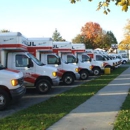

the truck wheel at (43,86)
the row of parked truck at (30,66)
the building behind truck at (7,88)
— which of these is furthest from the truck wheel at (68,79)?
the building behind truck at (7,88)

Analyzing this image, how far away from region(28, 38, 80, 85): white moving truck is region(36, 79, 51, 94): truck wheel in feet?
10.7

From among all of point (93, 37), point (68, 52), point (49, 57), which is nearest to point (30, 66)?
point (49, 57)

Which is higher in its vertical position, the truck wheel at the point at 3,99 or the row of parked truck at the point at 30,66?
the row of parked truck at the point at 30,66

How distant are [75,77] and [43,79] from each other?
4.26 metres

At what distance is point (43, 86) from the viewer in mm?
12703

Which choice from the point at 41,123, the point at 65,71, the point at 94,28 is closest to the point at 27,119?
the point at 41,123

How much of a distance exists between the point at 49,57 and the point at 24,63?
11.5 feet

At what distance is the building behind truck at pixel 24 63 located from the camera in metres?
12.1

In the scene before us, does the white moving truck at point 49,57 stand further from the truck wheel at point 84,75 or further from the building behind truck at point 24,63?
the truck wheel at point 84,75

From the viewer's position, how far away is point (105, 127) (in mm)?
6656

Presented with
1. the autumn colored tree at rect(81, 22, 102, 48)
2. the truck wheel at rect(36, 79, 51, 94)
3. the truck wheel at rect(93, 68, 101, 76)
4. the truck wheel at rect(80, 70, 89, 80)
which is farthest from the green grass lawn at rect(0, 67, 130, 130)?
the autumn colored tree at rect(81, 22, 102, 48)

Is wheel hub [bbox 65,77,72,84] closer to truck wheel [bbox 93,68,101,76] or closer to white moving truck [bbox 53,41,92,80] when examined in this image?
white moving truck [bbox 53,41,92,80]

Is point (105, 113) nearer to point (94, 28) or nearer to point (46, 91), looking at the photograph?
point (46, 91)

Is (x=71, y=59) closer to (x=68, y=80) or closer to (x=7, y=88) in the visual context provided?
(x=68, y=80)
